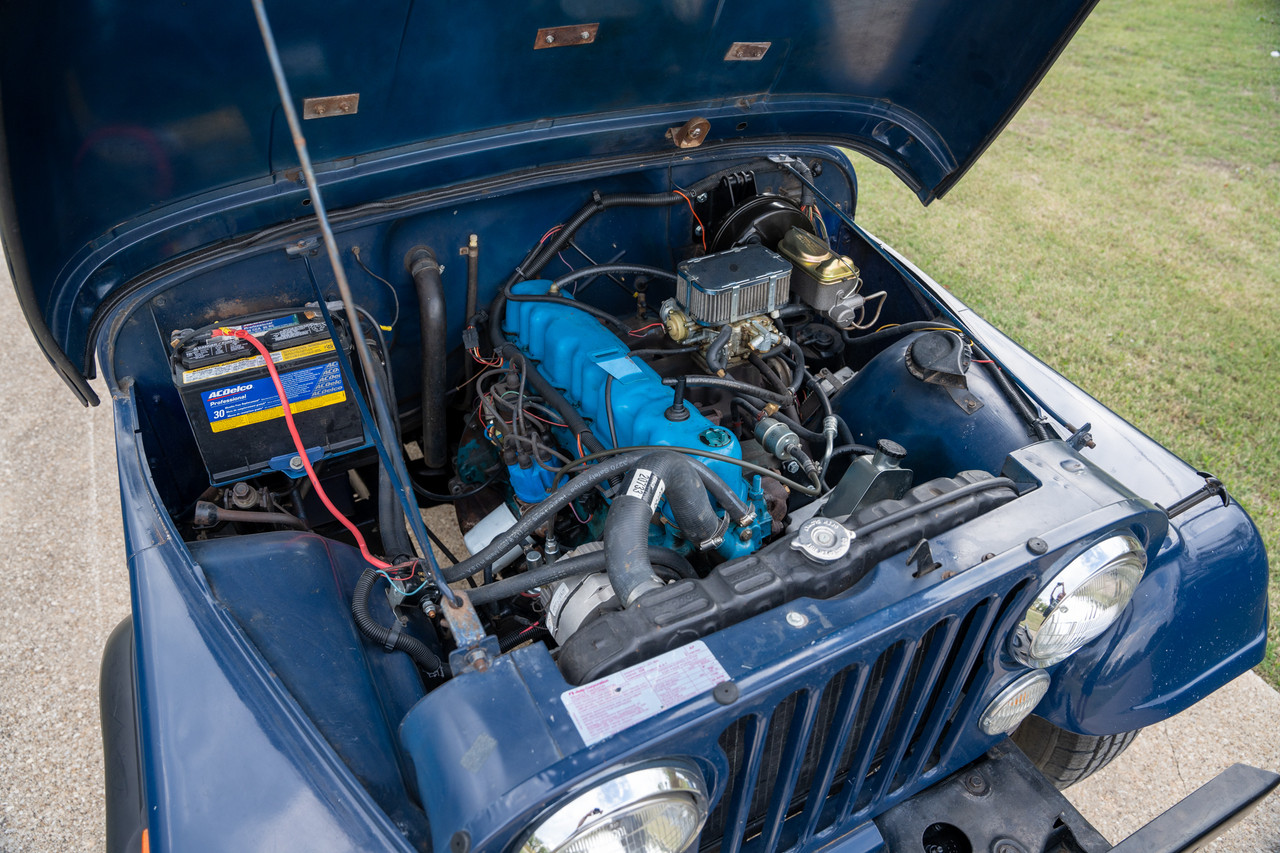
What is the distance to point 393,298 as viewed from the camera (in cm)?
216

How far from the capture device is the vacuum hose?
2012mm

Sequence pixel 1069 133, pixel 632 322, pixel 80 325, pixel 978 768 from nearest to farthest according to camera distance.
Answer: pixel 978 768 < pixel 80 325 < pixel 632 322 < pixel 1069 133

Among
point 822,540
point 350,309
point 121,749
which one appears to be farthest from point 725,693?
point 121,749

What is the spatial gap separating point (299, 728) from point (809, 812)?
88cm

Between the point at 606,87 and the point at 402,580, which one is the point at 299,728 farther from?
A: the point at 606,87

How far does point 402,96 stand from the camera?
1.78 meters

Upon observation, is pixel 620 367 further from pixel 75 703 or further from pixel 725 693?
pixel 75 703

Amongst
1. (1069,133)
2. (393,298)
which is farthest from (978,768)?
(1069,133)

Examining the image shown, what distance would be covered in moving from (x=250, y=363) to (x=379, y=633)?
0.74 metres

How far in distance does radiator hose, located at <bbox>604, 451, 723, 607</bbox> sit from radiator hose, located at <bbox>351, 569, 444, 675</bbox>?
45cm

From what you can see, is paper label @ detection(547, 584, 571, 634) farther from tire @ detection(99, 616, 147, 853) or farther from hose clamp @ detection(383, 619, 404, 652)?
tire @ detection(99, 616, 147, 853)

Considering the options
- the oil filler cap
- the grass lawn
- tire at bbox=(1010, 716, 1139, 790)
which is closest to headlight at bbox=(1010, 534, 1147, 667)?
the oil filler cap

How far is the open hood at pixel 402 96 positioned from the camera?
4.67 feet

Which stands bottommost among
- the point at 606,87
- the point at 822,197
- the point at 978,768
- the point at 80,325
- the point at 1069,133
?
the point at 1069,133
